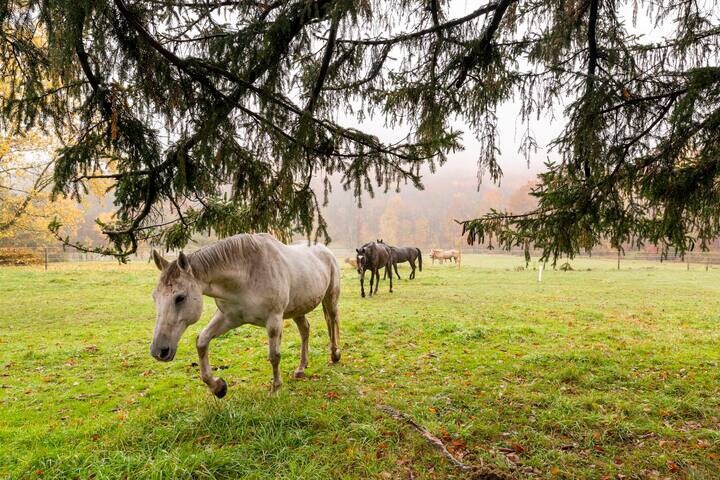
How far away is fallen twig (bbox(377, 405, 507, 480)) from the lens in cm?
273

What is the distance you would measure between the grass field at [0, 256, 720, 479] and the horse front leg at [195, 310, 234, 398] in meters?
0.15

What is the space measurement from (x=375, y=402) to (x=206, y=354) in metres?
1.71

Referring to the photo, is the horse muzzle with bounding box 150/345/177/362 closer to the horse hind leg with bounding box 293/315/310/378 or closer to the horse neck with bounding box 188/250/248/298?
the horse neck with bounding box 188/250/248/298

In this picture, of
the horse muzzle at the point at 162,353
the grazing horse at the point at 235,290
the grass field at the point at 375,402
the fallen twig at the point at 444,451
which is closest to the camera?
the fallen twig at the point at 444,451

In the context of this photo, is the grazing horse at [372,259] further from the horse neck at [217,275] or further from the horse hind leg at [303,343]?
the horse neck at [217,275]

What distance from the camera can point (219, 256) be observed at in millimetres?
3580

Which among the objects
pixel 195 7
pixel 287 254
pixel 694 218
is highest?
pixel 195 7

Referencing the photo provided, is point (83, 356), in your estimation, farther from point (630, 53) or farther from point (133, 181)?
point (630, 53)

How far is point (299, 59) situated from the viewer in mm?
3686

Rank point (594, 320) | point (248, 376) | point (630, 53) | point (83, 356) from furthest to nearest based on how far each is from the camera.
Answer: point (594, 320) → point (83, 356) → point (248, 376) → point (630, 53)

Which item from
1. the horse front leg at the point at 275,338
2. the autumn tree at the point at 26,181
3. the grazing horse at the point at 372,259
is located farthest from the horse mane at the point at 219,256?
the autumn tree at the point at 26,181

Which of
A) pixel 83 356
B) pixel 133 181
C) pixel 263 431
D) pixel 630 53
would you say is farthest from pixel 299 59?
pixel 83 356

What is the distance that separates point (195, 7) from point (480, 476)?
14.3ft

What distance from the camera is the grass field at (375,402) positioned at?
2.84 m
